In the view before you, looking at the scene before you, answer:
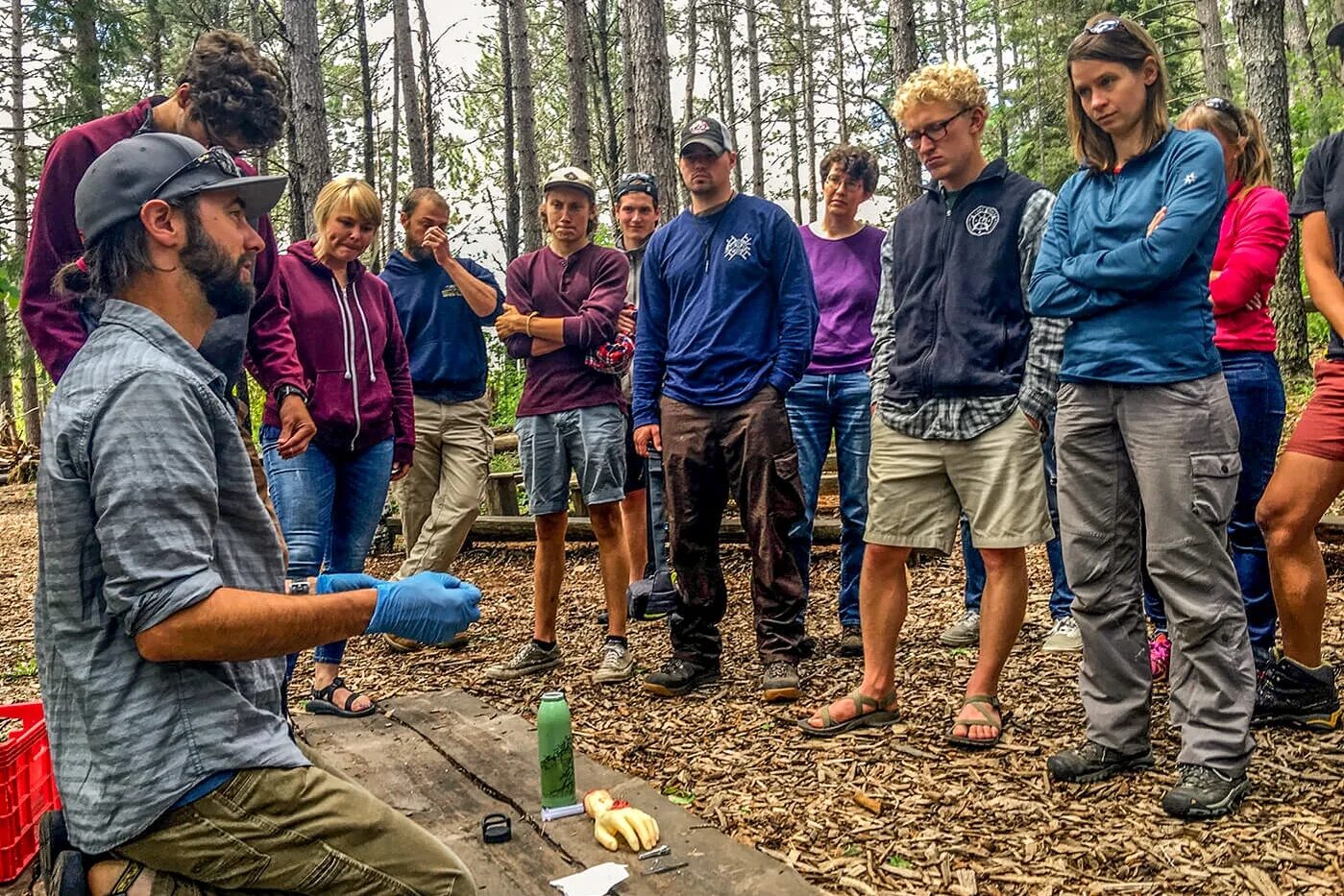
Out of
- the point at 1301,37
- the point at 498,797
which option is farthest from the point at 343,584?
the point at 1301,37

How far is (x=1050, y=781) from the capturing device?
146 inches

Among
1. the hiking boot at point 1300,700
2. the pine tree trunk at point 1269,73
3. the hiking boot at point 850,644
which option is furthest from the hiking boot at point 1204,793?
the pine tree trunk at point 1269,73

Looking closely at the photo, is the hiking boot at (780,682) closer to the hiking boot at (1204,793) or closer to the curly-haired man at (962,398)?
the curly-haired man at (962,398)

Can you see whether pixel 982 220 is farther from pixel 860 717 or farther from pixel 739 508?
pixel 860 717

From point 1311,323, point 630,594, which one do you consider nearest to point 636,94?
point 630,594

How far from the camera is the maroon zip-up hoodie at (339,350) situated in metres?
4.77

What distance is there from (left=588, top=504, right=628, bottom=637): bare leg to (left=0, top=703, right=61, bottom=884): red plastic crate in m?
2.58

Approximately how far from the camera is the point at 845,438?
5.81 m

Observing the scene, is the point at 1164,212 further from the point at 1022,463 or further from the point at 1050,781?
the point at 1050,781

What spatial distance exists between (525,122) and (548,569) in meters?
10.3

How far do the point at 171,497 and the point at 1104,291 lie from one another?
2.89m

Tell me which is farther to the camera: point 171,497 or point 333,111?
point 333,111

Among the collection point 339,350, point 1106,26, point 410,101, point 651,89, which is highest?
point 410,101

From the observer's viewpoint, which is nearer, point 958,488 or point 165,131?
point 165,131
